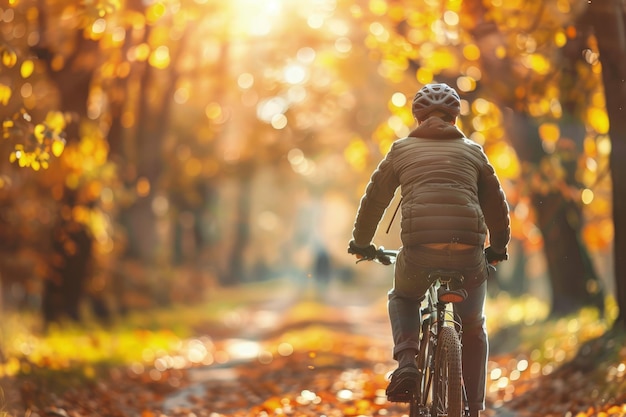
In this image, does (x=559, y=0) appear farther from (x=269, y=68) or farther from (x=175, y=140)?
(x=175, y=140)

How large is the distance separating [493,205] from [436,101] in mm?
721

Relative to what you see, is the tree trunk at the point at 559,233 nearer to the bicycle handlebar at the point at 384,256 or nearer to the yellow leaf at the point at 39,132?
the yellow leaf at the point at 39,132

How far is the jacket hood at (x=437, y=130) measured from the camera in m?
5.90

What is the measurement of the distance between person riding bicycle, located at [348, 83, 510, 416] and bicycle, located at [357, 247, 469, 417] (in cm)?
8

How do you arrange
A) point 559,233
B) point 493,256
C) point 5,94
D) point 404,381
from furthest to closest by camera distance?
point 559,233 < point 5,94 < point 493,256 < point 404,381

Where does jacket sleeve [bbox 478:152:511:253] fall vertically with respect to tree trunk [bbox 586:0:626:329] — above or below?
below

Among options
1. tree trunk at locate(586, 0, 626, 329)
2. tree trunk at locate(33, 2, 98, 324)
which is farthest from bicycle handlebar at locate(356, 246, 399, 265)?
tree trunk at locate(33, 2, 98, 324)

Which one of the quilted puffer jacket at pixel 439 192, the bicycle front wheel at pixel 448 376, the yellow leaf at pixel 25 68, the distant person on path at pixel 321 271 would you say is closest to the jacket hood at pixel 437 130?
the quilted puffer jacket at pixel 439 192

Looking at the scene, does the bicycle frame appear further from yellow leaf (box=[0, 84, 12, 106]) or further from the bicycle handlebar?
yellow leaf (box=[0, 84, 12, 106])

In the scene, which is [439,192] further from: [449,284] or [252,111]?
[252,111]

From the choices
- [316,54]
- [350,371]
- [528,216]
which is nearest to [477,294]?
[350,371]

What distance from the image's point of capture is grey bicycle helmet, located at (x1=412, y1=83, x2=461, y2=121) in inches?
235

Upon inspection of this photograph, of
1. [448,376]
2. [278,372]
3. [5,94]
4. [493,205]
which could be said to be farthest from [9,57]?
[278,372]

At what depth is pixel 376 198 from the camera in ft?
19.8
